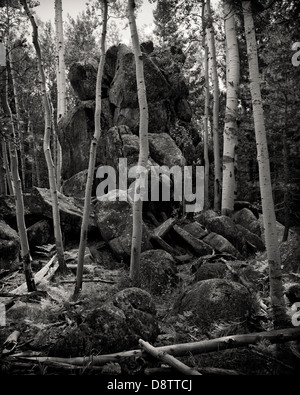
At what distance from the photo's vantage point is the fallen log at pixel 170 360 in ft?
Result: 11.5

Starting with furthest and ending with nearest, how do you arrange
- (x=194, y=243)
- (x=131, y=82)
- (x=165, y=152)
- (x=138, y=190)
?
(x=131, y=82)
(x=165, y=152)
(x=194, y=243)
(x=138, y=190)

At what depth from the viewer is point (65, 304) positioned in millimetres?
5961

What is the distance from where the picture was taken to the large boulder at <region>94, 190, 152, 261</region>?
364 inches

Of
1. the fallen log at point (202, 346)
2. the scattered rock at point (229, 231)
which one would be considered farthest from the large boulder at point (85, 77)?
the fallen log at point (202, 346)

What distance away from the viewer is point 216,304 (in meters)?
5.20

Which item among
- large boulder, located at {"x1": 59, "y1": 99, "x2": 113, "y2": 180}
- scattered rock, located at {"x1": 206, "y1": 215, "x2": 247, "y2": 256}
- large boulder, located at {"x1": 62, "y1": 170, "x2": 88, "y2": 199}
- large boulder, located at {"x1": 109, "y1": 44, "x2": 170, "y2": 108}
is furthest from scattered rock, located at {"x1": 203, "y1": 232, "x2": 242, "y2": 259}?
large boulder, located at {"x1": 109, "y1": 44, "x2": 170, "y2": 108}

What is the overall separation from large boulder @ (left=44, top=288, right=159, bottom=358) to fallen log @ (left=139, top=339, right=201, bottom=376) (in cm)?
42

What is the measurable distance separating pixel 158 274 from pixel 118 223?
2.77 m

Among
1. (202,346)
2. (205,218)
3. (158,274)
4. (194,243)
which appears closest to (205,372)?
(202,346)

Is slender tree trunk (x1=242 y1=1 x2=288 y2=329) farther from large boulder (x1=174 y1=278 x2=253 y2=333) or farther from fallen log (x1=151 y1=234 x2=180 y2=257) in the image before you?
fallen log (x1=151 y1=234 x2=180 y2=257)

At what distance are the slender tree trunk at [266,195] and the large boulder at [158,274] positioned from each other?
10.1 ft

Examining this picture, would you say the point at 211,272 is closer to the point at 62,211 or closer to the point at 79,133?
the point at 62,211
